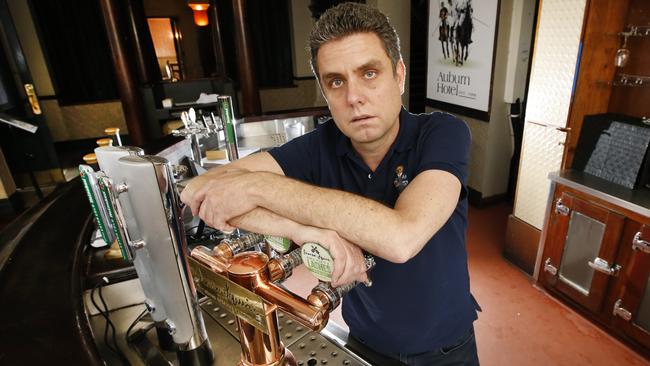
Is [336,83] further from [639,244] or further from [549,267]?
[549,267]

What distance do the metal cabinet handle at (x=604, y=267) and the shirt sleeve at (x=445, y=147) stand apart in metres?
1.95

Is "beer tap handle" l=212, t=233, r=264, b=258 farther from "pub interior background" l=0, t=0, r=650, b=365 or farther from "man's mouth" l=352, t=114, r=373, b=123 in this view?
"man's mouth" l=352, t=114, r=373, b=123

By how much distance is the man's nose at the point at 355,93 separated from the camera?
1.03 m

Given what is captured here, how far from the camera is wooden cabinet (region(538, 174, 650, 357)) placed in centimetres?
222

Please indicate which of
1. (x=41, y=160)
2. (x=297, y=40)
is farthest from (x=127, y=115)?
(x=297, y=40)

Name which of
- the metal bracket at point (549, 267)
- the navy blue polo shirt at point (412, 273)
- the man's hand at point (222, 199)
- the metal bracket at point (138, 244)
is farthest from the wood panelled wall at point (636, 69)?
the metal bracket at point (138, 244)

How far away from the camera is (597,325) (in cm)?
259

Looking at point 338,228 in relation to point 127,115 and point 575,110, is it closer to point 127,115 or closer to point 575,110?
point 575,110

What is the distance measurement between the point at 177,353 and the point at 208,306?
163 mm

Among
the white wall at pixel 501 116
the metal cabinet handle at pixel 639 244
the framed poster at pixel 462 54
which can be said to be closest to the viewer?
the metal cabinet handle at pixel 639 244

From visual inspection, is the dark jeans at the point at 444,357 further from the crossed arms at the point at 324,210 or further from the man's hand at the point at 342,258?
the man's hand at the point at 342,258

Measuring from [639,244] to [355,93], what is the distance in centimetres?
220

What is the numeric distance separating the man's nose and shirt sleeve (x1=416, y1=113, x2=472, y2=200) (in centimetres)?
23

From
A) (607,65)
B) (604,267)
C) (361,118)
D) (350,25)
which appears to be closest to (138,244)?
(361,118)
